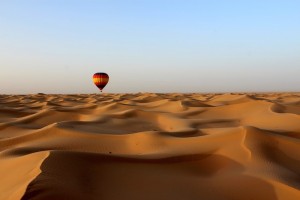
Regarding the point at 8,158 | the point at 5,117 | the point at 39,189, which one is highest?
the point at 39,189

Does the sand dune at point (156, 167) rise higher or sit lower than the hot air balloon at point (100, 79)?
higher

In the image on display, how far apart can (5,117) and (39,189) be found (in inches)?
185

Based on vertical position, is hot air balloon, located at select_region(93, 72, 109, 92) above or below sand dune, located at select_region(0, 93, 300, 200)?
below

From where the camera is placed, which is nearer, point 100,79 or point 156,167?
point 156,167

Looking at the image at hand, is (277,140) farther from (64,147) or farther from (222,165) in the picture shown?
(64,147)

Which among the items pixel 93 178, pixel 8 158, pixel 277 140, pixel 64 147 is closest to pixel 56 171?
pixel 93 178

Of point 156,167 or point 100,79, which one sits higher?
point 156,167

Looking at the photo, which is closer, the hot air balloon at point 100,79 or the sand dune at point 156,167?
the sand dune at point 156,167

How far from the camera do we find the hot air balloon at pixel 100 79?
2114cm

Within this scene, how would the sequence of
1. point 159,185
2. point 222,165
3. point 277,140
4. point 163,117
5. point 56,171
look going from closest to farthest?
1. point 56,171
2. point 159,185
3. point 222,165
4. point 277,140
5. point 163,117

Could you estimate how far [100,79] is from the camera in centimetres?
2116

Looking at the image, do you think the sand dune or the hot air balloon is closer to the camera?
the sand dune

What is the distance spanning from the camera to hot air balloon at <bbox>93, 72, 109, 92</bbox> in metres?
21.1

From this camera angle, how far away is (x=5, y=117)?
552 cm
